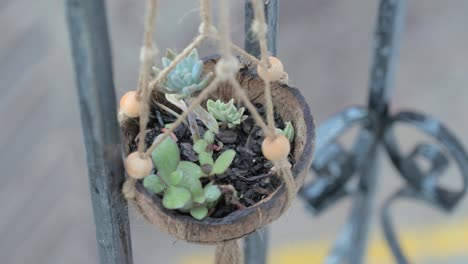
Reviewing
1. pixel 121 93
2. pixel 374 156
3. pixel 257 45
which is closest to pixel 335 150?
pixel 374 156

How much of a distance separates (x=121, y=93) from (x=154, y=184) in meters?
1.09

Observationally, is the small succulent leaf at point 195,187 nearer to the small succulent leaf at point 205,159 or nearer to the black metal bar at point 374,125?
the small succulent leaf at point 205,159

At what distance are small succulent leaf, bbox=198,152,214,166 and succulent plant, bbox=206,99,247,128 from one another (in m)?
0.05

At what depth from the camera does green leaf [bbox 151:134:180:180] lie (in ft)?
1.33

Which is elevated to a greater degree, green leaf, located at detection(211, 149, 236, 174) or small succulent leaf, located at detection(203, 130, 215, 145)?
green leaf, located at detection(211, 149, 236, 174)

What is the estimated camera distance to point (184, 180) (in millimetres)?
408

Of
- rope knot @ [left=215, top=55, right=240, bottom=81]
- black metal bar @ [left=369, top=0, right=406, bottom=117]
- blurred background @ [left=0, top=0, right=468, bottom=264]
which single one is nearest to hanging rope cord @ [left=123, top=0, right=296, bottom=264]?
rope knot @ [left=215, top=55, right=240, bottom=81]

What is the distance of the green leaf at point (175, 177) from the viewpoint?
0.40 meters

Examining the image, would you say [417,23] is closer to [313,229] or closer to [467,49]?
[467,49]

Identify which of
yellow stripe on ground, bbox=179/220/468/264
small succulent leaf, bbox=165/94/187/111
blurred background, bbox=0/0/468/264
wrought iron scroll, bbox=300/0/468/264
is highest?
small succulent leaf, bbox=165/94/187/111

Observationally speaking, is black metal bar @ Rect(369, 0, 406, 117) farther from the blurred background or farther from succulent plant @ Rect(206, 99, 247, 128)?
the blurred background

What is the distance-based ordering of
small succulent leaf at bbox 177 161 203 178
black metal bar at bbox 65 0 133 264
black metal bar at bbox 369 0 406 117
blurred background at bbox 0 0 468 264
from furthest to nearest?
blurred background at bbox 0 0 468 264, black metal bar at bbox 369 0 406 117, small succulent leaf at bbox 177 161 203 178, black metal bar at bbox 65 0 133 264

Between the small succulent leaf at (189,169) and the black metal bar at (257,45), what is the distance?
0.07m

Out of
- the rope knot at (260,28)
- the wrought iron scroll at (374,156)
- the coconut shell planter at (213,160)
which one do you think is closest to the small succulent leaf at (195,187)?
the coconut shell planter at (213,160)
